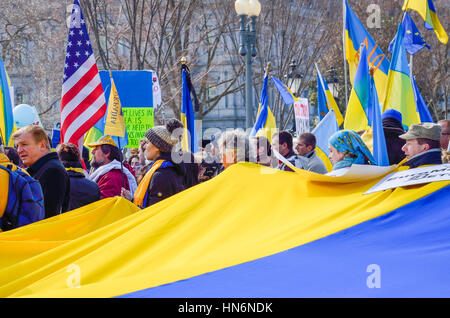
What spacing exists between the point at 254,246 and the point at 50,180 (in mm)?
2510

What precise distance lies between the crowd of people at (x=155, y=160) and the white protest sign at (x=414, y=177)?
1219 mm

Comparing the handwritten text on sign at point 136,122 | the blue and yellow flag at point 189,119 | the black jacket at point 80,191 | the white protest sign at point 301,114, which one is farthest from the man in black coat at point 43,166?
the white protest sign at point 301,114

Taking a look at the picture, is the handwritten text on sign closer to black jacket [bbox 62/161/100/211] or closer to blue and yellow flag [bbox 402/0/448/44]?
black jacket [bbox 62/161/100/211]

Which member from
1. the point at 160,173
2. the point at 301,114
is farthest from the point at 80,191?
the point at 301,114

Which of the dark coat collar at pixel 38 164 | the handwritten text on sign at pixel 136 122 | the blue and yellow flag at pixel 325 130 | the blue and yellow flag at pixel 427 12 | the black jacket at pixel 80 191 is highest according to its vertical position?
the blue and yellow flag at pixel 427 12

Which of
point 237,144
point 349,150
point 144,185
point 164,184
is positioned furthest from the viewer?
point 144,185

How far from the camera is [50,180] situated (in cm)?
584

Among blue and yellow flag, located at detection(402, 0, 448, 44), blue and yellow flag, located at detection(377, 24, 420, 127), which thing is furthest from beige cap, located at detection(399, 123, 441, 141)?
blue and yellow flag, located at detection(402, 0, 448, 44)

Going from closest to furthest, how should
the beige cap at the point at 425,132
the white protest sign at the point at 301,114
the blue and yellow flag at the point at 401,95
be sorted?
the beige cap at the point at 425,132, the blue and yellow flag at the point at 401,95, the white protest sign at the point at 301,114

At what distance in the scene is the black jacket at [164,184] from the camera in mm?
6934

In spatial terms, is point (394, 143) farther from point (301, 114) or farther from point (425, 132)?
point (301, 114)

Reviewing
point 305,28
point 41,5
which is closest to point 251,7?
point 305,28

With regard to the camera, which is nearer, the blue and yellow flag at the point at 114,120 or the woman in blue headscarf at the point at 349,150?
the woman in blue headscarf at the point at 349,150

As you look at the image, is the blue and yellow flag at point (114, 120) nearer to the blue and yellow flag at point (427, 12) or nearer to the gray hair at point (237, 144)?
the gray hair at point (237, 144)
